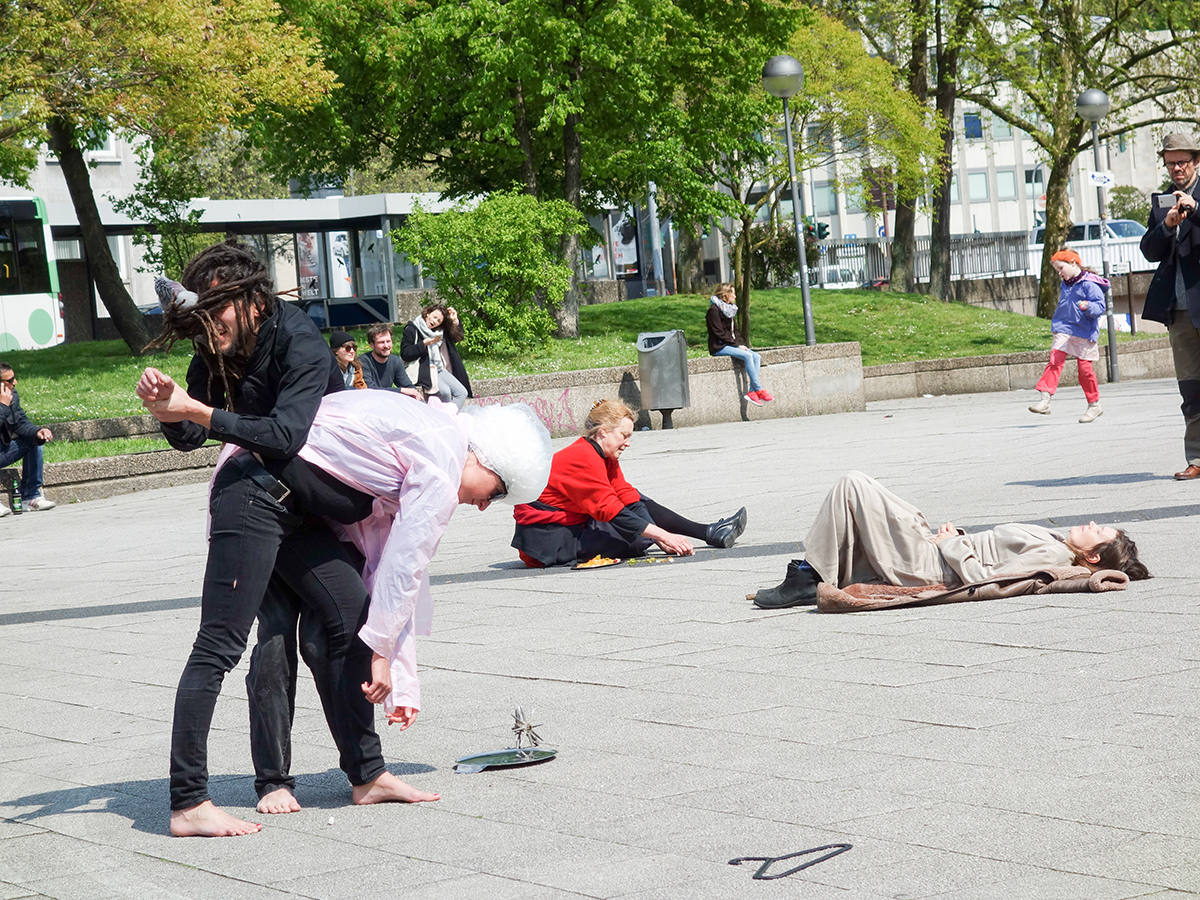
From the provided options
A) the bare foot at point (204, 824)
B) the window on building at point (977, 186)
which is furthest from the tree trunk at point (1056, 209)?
the window on building at point (977, 186)

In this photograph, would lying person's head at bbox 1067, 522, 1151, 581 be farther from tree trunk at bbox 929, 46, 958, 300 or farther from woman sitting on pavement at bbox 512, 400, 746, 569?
tree trunk at bbox 929, 46, 958, 300

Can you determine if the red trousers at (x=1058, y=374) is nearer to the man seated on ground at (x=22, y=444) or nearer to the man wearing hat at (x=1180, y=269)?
the man wearing hat at (x=1180, y=269)

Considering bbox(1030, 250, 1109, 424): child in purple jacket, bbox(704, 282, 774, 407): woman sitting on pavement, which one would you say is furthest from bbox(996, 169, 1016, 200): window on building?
bbox(1030, 250, 1109, 424): child in purple jacket

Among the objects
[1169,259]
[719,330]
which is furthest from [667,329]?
[1169,259]

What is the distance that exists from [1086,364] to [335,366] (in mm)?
12633

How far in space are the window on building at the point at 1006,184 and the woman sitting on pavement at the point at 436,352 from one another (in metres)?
74.6

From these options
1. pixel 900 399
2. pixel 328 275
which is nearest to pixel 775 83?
pixel 900 399

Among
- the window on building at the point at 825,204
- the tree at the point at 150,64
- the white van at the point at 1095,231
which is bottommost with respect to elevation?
the white van at the point at 1095,231

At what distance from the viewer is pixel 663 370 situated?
20.0m

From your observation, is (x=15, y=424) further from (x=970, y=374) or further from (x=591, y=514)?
(x=970, y=374)

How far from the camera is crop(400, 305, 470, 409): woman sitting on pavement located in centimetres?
1631

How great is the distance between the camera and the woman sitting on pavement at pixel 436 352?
16.3 m

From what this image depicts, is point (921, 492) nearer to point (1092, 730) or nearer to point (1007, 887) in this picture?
point (1092, 730)

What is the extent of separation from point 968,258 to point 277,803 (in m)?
37.0
